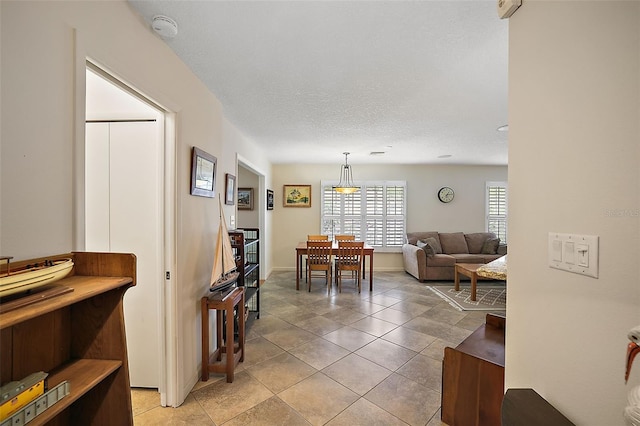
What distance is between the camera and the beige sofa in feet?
16.9

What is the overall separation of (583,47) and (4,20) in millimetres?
1735

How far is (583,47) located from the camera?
2.46 feet

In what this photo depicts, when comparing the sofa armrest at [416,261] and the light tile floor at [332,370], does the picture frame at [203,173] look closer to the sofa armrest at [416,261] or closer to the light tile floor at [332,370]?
the light tile floor at [332,370]

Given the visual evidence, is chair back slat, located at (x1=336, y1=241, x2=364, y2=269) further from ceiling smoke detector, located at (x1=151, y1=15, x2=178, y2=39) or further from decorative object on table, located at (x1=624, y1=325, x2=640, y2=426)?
decorative object on table, located at (x1=624, y1=325, x2=640, y2=426)

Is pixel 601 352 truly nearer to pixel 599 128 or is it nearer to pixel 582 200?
pixel 582 200

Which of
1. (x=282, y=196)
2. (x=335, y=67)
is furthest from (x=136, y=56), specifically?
(x=282, y=196)

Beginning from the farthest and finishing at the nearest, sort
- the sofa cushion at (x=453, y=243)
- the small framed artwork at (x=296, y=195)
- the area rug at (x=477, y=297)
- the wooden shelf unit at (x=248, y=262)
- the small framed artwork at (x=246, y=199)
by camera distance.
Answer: the small framed artwork at (x=296, y=195)
the small framed artwork at (x=246, y=199)
the sofa cushion at (x=453, y=243)
the area rug at (x=477, y=297)
the wooden shelf unit at (x=248, y=262)

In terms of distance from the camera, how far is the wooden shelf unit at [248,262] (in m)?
2.70

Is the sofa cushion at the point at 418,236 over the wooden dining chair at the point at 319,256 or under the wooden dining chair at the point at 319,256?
over

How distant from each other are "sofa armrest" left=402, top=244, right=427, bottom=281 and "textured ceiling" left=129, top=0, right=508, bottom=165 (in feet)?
8.35

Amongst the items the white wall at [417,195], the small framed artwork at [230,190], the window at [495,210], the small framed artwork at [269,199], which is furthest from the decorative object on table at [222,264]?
the window at [495,210]

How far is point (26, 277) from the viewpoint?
2.29 ft

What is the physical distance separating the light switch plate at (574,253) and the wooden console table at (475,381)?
848 mm

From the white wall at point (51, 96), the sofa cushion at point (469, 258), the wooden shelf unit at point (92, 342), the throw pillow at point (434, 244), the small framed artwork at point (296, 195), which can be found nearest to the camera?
the white wall at point (51, 96)
